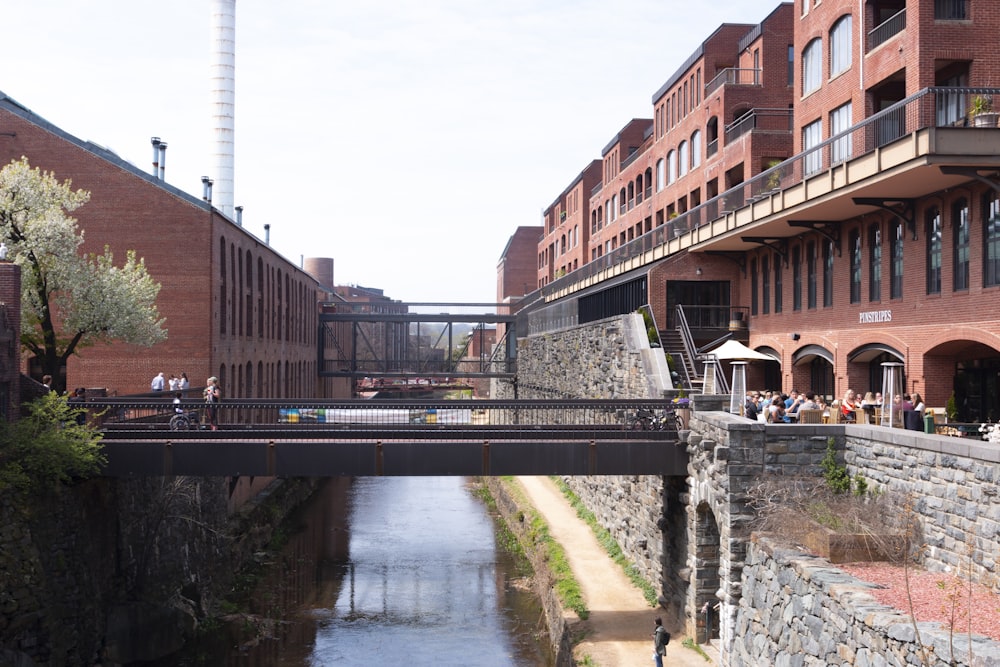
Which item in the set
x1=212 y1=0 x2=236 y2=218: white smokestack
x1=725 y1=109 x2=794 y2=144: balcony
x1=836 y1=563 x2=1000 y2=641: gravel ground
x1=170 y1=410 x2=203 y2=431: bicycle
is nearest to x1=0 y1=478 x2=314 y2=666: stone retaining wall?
x1=170 y1=410 x2=203 y2=431: bicycle

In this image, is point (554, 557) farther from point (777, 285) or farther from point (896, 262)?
point (896, 262)

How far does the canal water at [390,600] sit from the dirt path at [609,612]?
165cm

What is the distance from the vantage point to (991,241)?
716 inches

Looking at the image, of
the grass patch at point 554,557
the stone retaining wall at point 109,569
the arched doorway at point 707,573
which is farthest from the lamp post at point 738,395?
the stone retaining wall at point 109,569

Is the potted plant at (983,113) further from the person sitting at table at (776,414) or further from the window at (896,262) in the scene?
the person sitting at table at (776,414)

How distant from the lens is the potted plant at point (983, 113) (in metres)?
17.1

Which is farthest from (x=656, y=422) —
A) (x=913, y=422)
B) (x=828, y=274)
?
(x=828, y=274)

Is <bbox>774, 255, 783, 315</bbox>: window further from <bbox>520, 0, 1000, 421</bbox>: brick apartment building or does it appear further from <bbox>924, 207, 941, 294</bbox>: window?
<bbox>924, 207, 941, 294</bbox>: window

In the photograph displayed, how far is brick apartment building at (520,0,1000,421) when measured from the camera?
18578 mm

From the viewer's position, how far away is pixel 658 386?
25766mm

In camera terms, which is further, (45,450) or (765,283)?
(765,283)

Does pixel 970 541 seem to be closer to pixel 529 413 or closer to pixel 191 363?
pixel 191 363

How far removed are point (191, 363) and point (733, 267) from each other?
19.3 metres

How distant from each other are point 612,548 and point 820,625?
15.6 metres
